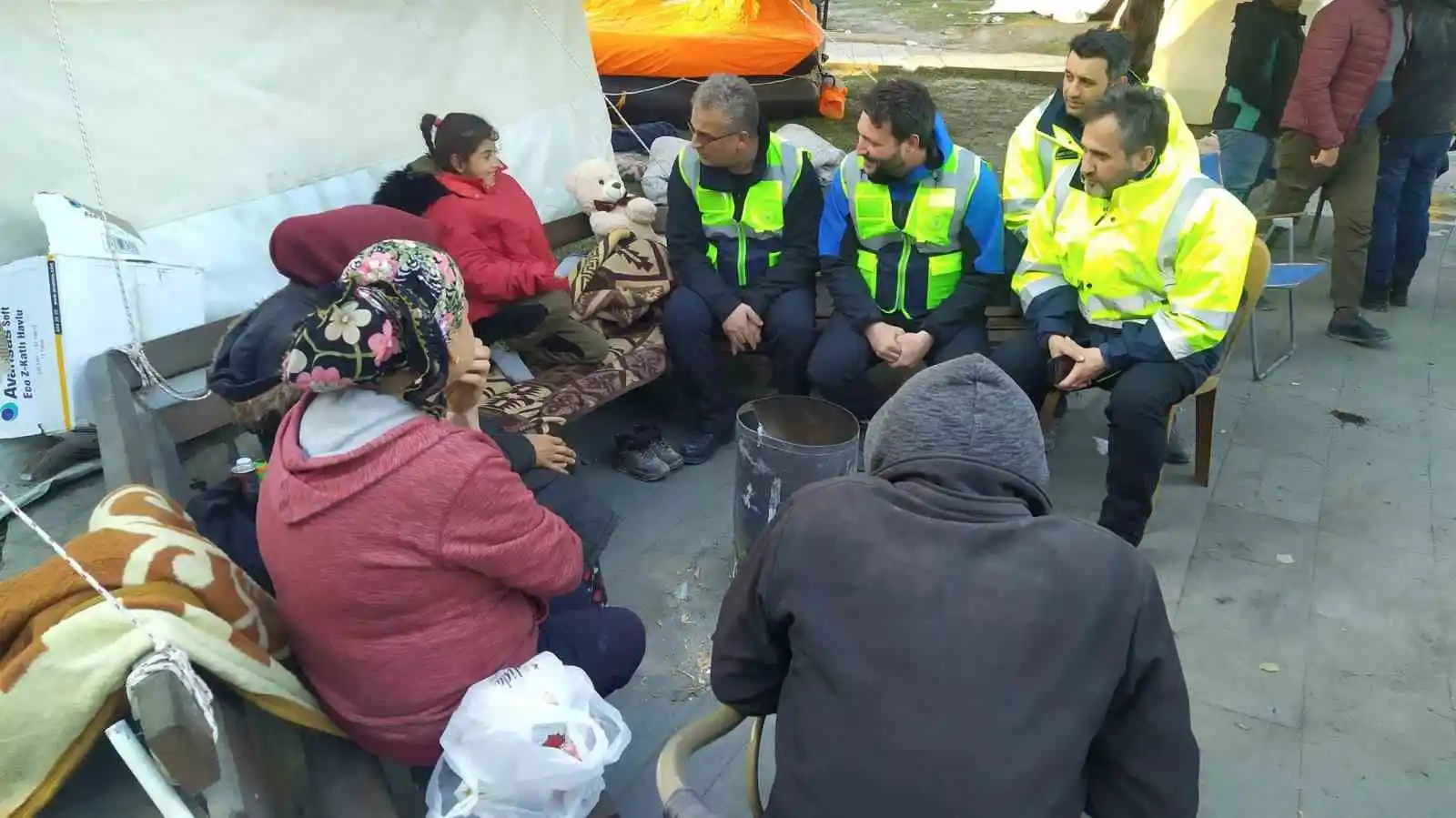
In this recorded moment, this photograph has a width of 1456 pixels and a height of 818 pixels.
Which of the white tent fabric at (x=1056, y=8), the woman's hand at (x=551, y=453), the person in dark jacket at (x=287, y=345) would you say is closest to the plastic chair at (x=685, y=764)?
the person in dark jacket at (x=287, y=345)

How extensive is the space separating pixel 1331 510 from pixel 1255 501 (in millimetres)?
263

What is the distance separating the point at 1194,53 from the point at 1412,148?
8.23 ft

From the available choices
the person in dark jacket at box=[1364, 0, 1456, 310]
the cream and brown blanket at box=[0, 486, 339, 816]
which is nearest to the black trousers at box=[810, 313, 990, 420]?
the cream and brown blanket at box=[0, 486, 339, 816]

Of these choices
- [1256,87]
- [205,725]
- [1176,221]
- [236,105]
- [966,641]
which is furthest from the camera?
[1256,87]

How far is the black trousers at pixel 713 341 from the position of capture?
4199 mm

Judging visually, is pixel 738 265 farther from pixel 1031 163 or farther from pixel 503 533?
pixel 503 533

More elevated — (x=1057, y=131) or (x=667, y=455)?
(x=1057, y=131)

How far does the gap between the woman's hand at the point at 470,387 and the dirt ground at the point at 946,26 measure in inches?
463

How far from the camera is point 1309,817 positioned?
2551 millimetres

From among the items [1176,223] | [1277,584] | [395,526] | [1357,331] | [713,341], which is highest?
[1176,223]

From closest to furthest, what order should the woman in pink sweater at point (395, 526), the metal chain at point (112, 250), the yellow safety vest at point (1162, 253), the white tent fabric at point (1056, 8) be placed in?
the woman in pink sweater at point (395, 526) < the metal chain at point (112, 250) < the yellow safety vest at point (1162, 253) < the white tent fabric at point (1056, 8)

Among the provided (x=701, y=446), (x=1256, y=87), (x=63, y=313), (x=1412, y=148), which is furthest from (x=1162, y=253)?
(x=63, y=313)

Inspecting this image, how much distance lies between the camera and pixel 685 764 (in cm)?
183

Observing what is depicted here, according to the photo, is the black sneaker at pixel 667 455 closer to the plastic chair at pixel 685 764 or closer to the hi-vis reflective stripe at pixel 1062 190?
the hi-vis reflective stripe at pixel 1062 190
